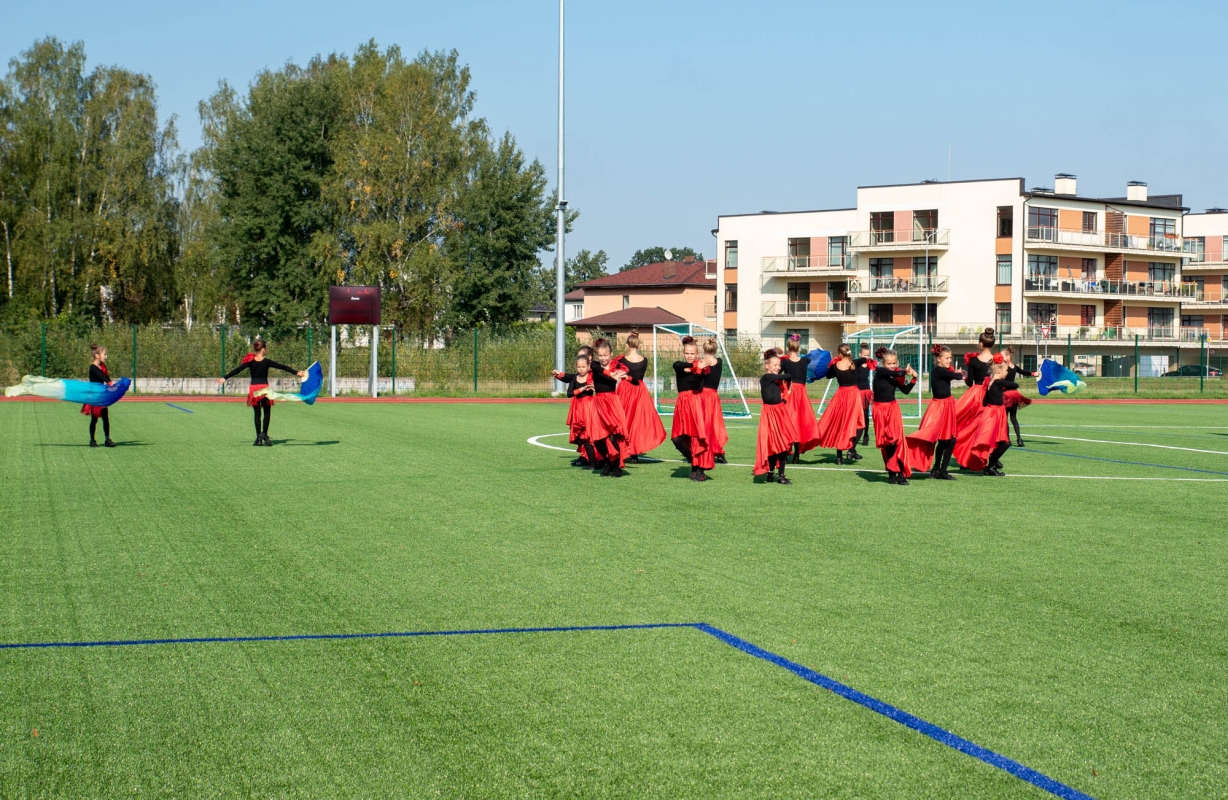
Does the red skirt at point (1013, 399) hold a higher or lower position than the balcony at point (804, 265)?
lower

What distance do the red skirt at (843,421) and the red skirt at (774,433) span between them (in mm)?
2140

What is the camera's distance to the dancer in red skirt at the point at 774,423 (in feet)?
41.6

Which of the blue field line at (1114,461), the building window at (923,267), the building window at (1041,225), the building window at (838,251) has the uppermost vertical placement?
the building window at (1041,225)

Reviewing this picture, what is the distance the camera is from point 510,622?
6.36 metres

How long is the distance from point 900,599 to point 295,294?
169ft

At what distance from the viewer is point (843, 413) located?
1498 cm

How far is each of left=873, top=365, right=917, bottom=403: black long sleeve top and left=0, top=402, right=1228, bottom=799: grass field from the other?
1.05 meters

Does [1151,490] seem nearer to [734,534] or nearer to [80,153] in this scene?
[734,534]

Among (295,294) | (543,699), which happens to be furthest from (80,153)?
(543,699)

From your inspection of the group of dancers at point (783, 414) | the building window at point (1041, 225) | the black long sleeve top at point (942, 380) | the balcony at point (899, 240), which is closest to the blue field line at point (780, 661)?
the group of dancers at point (783, 414)

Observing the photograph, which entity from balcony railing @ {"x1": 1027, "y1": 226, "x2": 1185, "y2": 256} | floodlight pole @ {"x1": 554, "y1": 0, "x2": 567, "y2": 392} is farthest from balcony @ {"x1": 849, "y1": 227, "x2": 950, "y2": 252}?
floodlight pole @ {"x1": 554, "y1": 0, "x2": 567, "y2": 392}

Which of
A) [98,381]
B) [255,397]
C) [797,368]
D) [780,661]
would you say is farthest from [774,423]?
[98,381]

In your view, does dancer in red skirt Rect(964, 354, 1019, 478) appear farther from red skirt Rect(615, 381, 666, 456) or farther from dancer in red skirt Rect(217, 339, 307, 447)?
dancer in red skirt Rect(217, 339, 307, 447)

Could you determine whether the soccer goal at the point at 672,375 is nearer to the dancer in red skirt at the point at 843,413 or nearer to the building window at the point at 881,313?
the dancer in red skirt at the point at 843,413
